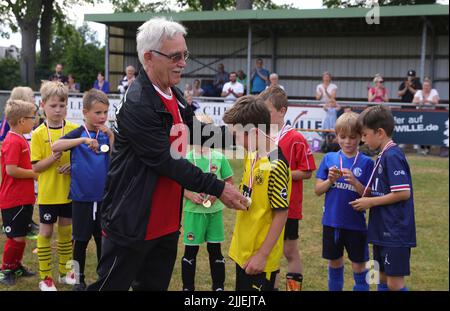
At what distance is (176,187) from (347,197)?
1.77 meters

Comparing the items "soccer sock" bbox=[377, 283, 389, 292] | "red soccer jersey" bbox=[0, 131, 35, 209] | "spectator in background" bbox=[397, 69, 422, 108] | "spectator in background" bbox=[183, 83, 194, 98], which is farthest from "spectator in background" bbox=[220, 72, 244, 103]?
"soccer sock" bbox=[377, 283, 389, 292]

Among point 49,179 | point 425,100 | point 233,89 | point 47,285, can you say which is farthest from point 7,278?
point 233,89

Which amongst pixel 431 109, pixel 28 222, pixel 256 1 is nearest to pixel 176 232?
pixel 28 222

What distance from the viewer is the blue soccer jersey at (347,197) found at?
4594 mm

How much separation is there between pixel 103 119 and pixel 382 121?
94.2 inches

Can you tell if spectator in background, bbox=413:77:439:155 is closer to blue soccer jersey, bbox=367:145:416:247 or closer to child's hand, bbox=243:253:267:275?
blue soccer jersey, bbox=367:145:416:247

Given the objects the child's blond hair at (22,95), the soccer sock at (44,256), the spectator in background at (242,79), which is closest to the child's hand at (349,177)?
the soccer sock at (44,256)

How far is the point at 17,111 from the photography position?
5.41m

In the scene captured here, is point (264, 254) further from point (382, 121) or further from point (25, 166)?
point (25, 166)

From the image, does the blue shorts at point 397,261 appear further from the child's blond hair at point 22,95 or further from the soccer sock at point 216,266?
the child's blond hair at point 22,95

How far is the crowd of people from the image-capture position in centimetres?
325

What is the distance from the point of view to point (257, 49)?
76.4 feet

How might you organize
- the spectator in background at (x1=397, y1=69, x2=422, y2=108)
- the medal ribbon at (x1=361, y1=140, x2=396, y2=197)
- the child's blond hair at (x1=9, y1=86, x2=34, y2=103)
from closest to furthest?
the medal ribbon at (x1=361, y1=140, x2=396, y2=197) < the child's blond hair at (x1=9, y1=86, x2=34, y2=103) < the spectator in background at (x1=397, y1=69, x2=422, y2=108)

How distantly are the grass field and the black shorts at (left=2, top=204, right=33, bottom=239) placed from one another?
50 cm
